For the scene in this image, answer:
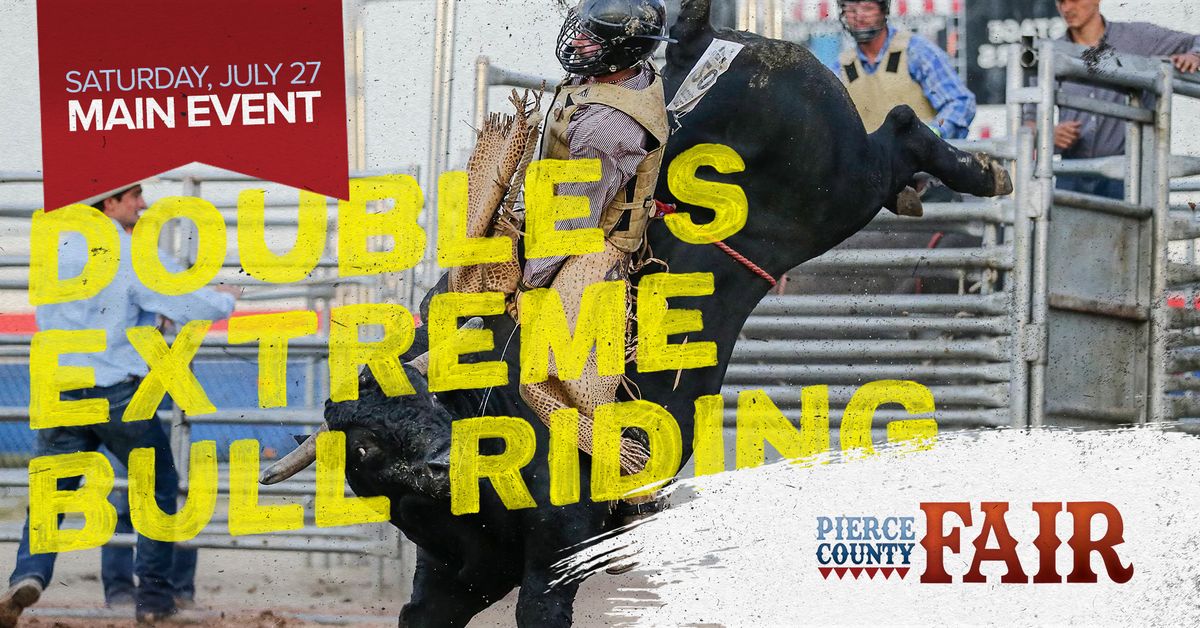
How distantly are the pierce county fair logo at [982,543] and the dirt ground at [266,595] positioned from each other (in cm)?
73

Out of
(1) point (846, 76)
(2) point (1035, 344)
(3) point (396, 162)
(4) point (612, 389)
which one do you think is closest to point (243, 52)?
(3) point (396, 162)

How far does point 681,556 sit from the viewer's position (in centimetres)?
483

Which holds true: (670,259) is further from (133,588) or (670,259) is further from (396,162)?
(133,588)

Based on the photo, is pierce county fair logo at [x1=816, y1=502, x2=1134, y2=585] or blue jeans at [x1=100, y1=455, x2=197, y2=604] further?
blue jeans at [x1=100, y1=455, x2=197, y2=604]

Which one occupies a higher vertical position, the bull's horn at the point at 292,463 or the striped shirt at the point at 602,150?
the striped shirt at the point at 602,150

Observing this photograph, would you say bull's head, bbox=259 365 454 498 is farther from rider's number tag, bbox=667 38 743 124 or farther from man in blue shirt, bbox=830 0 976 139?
man in blue shirt, bbox=830 0 976 139

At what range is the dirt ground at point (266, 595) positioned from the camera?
5.35m

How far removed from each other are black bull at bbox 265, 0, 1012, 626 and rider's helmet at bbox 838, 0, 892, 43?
1040 millimetres

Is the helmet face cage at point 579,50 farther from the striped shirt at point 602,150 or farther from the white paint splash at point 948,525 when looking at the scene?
the white paint splash at point 948,525

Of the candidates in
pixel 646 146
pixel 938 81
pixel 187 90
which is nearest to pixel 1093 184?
pixel 938 81

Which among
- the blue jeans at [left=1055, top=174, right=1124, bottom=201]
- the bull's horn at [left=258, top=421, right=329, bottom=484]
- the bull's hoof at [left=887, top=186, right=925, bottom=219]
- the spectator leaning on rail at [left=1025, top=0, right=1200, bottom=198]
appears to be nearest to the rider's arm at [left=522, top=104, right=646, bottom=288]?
the bull's horn at [left=258, top=421, right=329, bottom=484]

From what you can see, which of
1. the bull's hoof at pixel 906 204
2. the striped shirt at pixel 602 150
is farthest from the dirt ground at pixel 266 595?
the striped shirt at pixel 602 150

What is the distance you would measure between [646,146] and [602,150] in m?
0.14

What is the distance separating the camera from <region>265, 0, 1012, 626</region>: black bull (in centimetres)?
352
